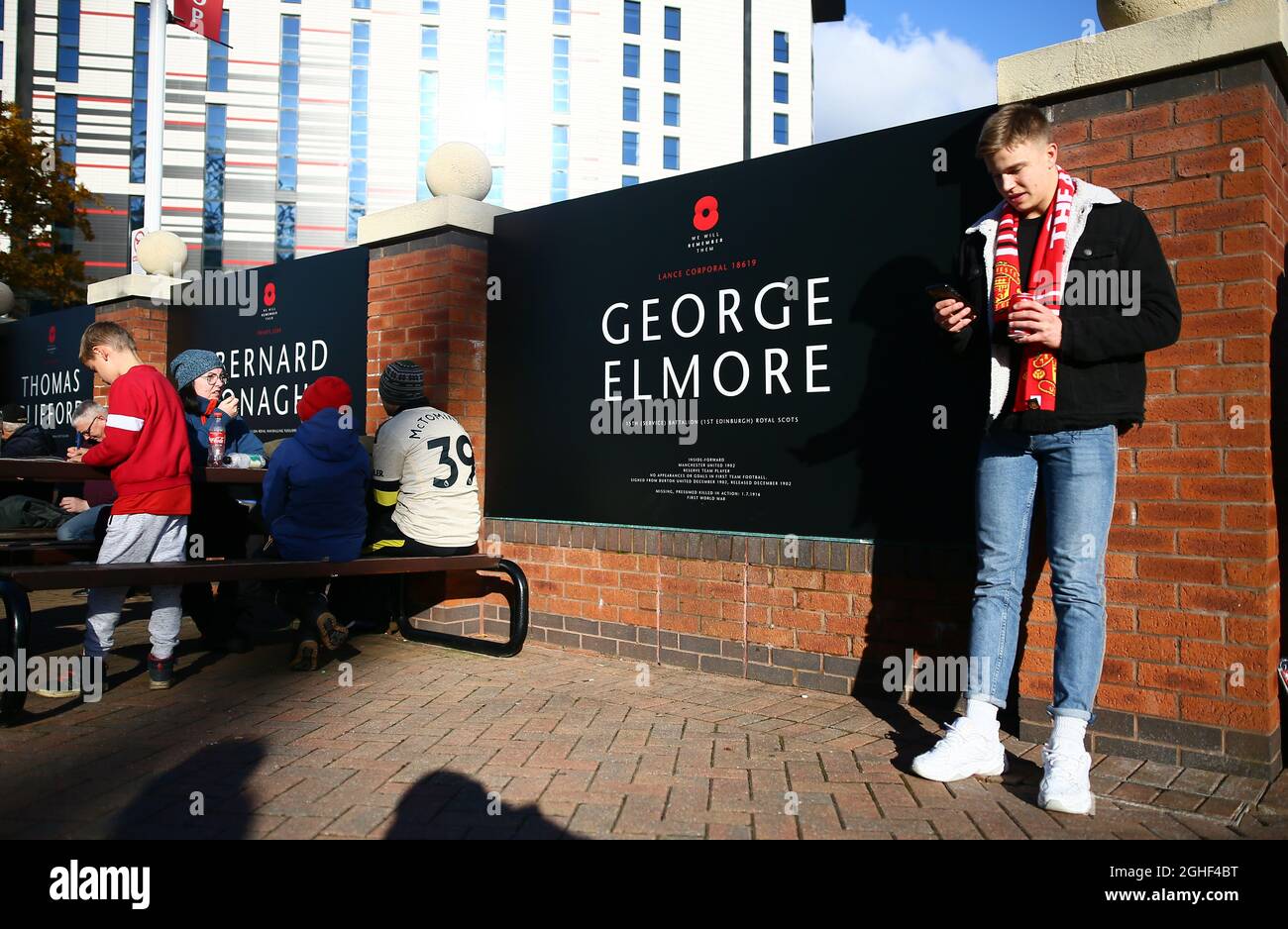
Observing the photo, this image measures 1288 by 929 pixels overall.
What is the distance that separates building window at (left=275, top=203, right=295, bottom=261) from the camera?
4059 cm

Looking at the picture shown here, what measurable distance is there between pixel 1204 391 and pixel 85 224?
19.7 m

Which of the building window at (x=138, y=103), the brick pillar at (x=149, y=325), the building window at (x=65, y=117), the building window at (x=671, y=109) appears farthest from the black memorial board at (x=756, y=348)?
the building window at (x=671, y=109)

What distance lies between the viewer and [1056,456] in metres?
2.94

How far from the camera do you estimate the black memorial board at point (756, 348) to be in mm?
3912

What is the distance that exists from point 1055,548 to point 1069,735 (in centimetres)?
60

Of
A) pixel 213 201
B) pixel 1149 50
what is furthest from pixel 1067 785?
pixel 213 201

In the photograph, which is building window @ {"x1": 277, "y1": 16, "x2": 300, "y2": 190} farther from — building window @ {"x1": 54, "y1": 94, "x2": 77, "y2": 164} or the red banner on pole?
the red banner on pole

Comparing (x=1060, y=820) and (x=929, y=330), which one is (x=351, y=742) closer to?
(x=1060, y=820)

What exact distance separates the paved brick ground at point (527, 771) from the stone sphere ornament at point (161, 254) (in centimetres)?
615

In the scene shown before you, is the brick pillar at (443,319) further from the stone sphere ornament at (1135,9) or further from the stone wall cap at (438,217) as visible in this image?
the stone sphere ornament at (1135,9)

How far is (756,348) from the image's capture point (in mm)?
4496

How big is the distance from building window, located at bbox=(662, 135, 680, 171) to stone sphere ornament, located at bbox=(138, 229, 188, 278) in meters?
44.1
